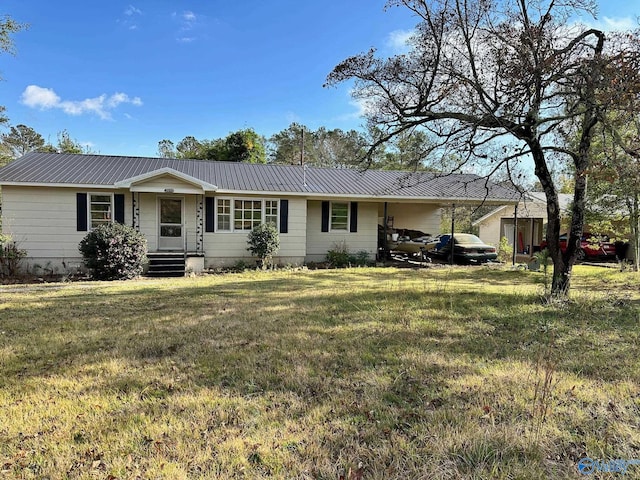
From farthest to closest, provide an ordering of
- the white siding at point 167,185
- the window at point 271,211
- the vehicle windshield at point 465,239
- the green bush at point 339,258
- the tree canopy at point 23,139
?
1. the tree canopy at point 23,139
2. the vehicle windshield at point 465,239
3. the green bush at point 339,258
4. the window at point 271,211
5. the white siding at point 167,185

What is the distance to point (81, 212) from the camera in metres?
12.0

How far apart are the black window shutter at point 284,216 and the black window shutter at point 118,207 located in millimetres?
5334

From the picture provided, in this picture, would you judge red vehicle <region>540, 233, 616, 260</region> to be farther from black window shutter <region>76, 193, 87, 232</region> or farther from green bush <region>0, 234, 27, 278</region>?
green bush <region>0, 234, 27, 278</region>

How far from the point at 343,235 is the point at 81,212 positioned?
916cm

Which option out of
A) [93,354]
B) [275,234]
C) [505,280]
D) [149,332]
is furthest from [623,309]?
[275,234]

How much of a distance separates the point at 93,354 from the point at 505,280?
10173 millimetres

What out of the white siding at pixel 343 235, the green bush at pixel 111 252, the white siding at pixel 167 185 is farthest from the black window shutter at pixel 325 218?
the green bush at pixel 111 252

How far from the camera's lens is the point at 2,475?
6.87 feet

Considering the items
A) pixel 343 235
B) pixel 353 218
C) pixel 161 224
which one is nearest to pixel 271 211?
pixel 343 235

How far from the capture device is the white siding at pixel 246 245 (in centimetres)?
1312

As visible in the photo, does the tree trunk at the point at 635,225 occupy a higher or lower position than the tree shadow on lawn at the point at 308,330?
higher

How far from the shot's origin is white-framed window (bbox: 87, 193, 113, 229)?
12133 mm

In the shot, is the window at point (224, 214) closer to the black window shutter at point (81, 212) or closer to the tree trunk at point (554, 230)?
the black window shutter at point (81, 212)

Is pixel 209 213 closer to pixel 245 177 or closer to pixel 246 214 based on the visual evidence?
pixel 246 214
